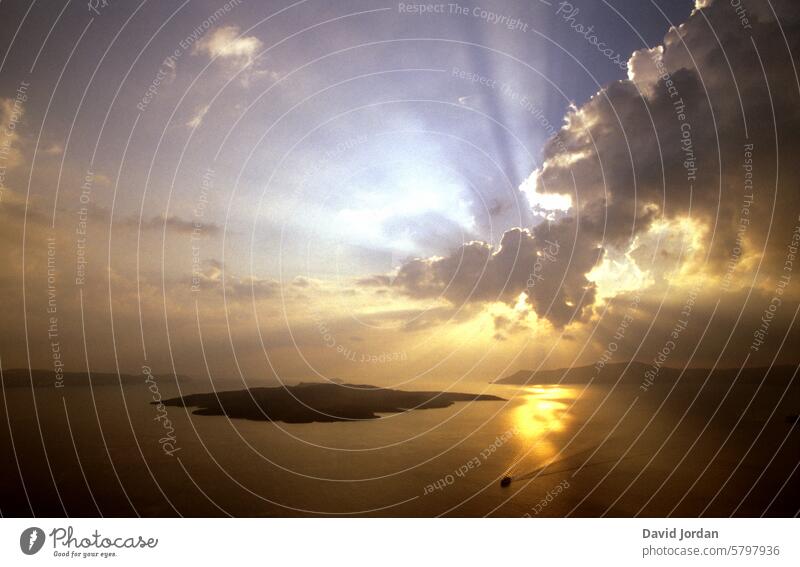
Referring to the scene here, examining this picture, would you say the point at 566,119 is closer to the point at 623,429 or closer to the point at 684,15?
the point at 684,15

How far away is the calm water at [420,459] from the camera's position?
7.05m

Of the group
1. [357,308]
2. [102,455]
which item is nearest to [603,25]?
[357,308]

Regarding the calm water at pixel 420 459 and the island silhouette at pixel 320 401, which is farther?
the island silhouette at pixel 320 401

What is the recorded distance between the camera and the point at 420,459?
7676 mm

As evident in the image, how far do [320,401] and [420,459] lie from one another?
201 cm

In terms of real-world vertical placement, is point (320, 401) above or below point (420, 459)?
above

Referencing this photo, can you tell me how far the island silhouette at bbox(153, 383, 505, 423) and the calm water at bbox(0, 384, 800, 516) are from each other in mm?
158

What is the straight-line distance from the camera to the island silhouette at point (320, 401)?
800cm

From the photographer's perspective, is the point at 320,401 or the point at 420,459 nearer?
the point at 420,459

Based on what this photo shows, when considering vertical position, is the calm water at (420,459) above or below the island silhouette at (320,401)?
below

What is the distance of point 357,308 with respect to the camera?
8.27 metres

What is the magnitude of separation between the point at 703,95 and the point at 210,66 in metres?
8.44

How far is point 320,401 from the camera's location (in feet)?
27.0

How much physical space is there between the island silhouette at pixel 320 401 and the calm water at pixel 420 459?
0.16m
